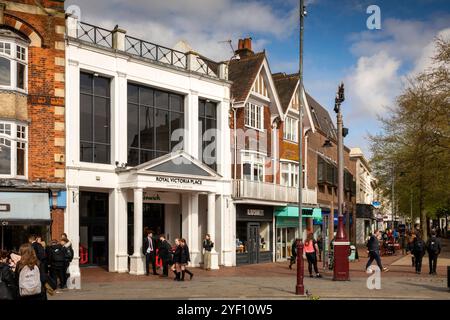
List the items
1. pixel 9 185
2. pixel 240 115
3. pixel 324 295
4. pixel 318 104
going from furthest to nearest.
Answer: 1. pixel 318 104
2. pixel 240 115
3. pixel 9 185
4. pixel 324 295

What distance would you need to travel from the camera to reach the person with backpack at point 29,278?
9.36m

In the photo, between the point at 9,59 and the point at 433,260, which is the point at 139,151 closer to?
the point at 9,59

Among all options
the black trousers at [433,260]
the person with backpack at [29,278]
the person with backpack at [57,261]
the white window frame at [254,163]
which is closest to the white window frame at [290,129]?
the white window frame at [254,163]

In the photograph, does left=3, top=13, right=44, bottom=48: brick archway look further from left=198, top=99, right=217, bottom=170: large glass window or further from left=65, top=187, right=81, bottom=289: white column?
left=198, top=99, right=217, bottom=170: large glass window

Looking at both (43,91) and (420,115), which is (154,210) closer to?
(43,91)

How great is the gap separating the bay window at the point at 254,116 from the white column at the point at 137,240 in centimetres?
966

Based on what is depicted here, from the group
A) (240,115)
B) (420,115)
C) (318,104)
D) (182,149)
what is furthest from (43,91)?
(318,104)

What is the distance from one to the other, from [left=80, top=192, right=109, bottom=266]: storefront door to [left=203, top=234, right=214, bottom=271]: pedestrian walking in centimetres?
433

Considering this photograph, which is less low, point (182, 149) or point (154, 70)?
point (154, 70)

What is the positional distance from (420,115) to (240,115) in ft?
32.4

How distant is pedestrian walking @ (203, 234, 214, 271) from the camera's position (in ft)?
84.9

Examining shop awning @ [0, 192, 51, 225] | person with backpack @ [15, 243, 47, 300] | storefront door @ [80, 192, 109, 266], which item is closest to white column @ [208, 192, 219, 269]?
storefront door @ [80, 192, 109, 266]
